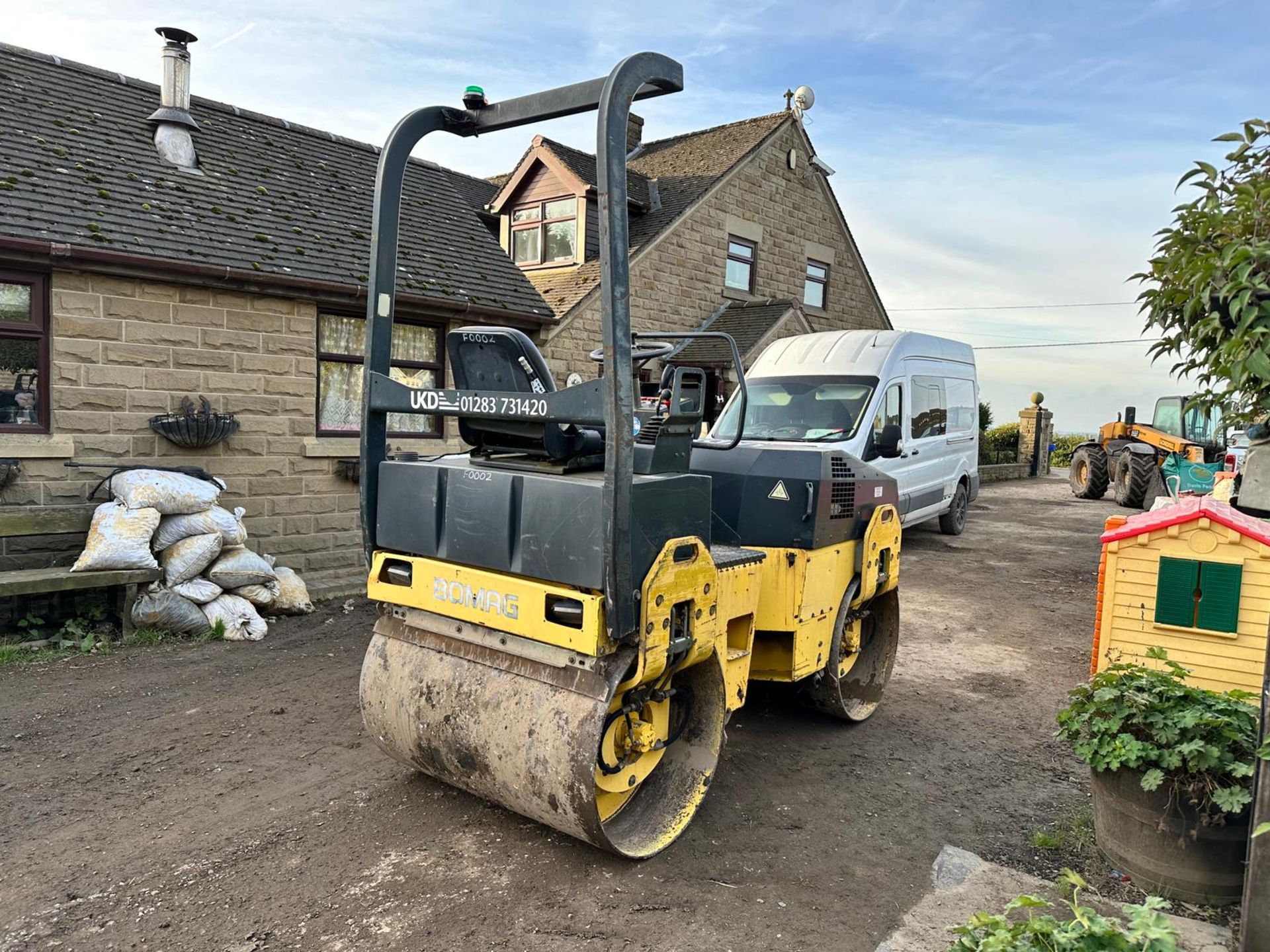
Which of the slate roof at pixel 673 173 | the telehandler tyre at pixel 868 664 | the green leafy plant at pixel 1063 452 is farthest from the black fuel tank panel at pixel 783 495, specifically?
the green leafy plant at pixel 1063 452

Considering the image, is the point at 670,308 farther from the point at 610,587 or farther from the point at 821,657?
the point at 610,587

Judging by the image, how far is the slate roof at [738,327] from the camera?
14977 millimetres

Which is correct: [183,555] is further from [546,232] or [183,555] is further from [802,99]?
[802,99]

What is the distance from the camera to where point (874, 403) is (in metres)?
9.92

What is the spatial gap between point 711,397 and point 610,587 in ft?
42.9

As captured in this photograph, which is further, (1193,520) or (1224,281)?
(1193,520)

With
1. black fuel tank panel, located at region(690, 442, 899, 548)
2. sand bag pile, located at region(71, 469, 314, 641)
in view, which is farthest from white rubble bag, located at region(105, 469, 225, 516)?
black fuel tank panel, located at region(690, 442, 899, 548)

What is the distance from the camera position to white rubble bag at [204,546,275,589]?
23.5ft

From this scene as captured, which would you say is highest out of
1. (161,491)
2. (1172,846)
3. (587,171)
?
(587,171)

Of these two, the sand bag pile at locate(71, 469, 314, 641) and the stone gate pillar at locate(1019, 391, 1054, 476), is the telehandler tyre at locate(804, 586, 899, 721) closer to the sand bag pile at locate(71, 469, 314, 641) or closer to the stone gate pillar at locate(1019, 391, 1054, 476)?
the sand bag pile at locate(71, 469, 314, 641)

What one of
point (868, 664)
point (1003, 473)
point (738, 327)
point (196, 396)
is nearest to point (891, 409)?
point (868, 664)

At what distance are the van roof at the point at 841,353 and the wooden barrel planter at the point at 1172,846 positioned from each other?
23.9 ft

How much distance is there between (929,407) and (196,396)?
8688 mm

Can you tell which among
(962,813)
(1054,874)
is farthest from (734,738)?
(1054,874)
